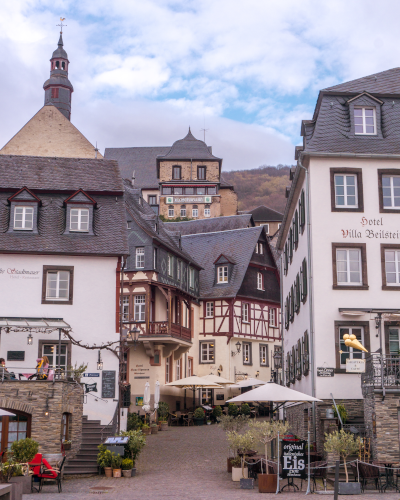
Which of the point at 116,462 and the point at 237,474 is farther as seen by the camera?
the point at 116,462

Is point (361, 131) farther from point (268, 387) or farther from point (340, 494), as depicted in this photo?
point (340, 494)

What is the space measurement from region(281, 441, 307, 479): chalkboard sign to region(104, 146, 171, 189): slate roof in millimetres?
79687

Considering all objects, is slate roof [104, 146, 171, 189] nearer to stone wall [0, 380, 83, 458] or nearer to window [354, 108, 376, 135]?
window [354, 108, 376, 135]

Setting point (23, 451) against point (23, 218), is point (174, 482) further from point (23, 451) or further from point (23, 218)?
point (23, 218)

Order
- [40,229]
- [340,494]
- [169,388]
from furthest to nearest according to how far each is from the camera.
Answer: [169,388]
[40,229]
[340,494]

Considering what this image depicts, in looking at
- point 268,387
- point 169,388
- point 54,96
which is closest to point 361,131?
point 268,387

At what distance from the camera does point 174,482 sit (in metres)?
18.2

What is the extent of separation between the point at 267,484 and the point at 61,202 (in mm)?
14414

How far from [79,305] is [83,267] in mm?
1358

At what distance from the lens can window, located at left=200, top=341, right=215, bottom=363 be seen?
4541cm

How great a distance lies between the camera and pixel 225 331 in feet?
149

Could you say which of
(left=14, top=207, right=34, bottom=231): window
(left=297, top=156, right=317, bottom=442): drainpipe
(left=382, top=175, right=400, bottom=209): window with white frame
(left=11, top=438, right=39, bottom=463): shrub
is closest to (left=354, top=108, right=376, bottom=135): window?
(left=382, top=175, right=400, bottom=209): window with white frame

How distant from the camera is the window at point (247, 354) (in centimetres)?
4634

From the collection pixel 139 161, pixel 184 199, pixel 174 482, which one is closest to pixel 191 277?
pixel 174 482
